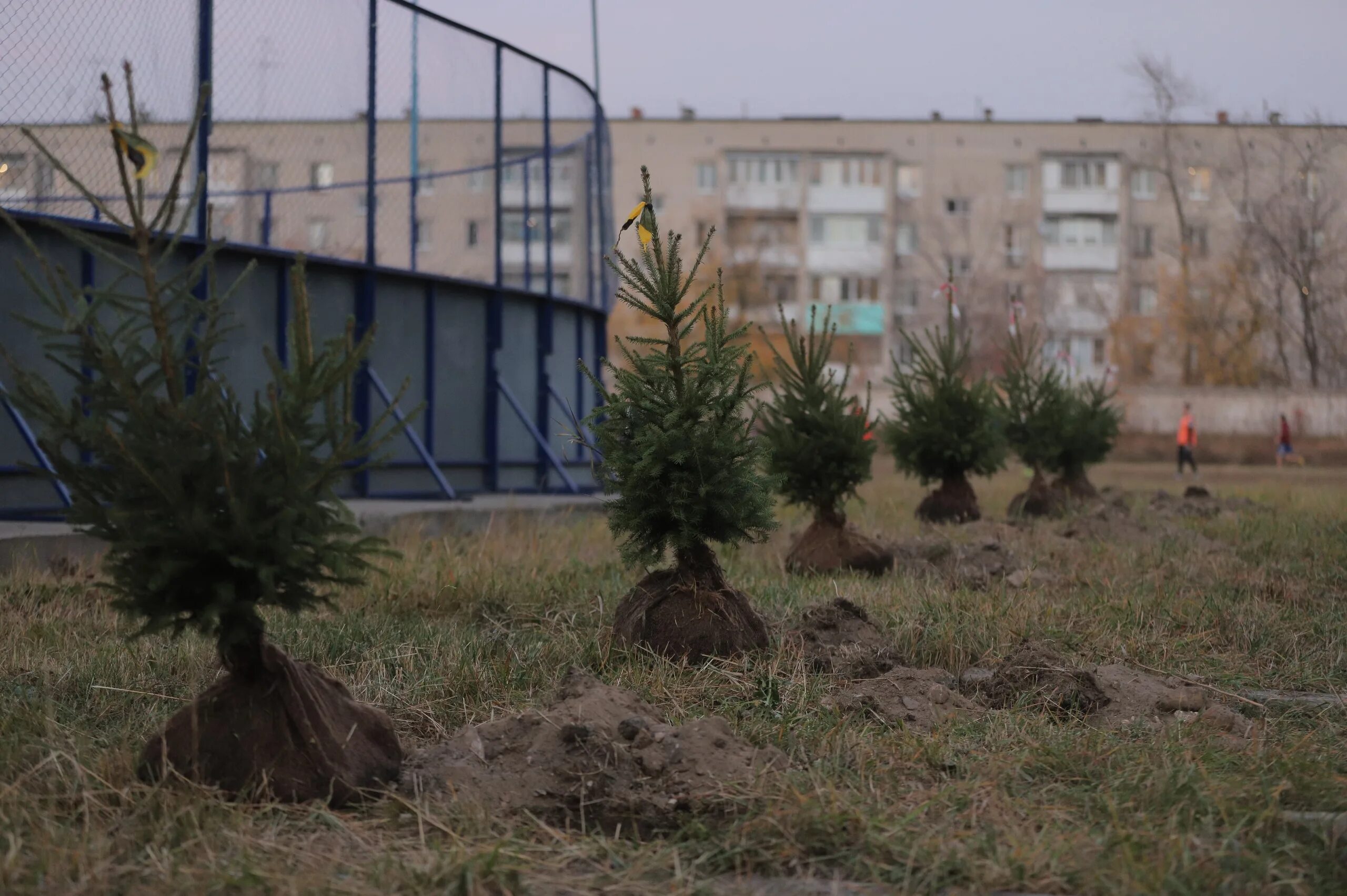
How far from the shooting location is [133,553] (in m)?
3.74

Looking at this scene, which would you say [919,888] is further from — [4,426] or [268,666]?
[4,426]

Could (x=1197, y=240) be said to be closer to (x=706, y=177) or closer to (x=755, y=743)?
(x=706, y=177)

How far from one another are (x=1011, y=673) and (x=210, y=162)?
814 cm

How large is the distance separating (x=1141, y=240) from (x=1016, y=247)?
626 centimetres

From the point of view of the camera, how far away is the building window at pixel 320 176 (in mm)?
13945

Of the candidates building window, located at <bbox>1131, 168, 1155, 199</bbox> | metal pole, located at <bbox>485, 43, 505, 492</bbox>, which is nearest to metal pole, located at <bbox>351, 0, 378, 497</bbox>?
metal pole, located at <bbox>485, 43, 505, 492</bbox>

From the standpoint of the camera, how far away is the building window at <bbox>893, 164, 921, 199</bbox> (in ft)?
200

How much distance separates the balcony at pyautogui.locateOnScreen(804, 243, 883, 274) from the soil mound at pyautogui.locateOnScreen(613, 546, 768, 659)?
55028 mm

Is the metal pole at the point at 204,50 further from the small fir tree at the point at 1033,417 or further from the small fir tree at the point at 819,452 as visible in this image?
the small fir tree at the point at 1033,417

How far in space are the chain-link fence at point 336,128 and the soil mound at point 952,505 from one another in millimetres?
4720

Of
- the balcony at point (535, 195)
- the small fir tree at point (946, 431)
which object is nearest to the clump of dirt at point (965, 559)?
the small fir tree at point (946, 431)

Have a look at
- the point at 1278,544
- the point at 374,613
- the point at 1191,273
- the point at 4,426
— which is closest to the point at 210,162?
the point at 4,426

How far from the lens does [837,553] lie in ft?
29.3

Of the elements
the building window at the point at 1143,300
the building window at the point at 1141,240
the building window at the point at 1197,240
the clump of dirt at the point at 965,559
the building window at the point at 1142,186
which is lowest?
the clump of dirt at the point at 965,559
